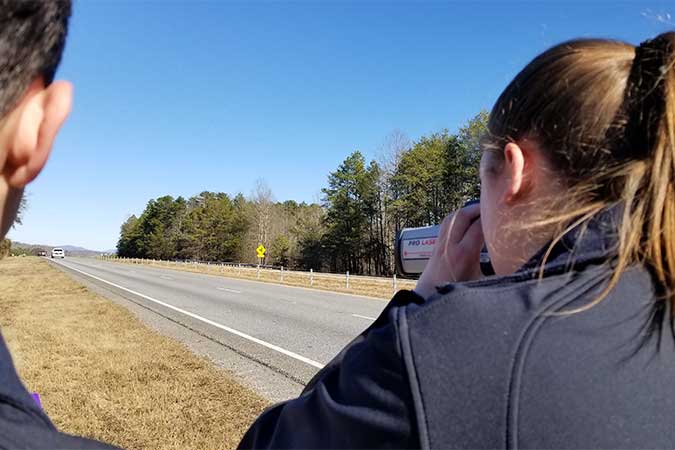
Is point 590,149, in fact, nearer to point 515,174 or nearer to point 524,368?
point 515,174

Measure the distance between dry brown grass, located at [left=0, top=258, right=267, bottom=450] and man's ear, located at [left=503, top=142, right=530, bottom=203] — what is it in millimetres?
3573

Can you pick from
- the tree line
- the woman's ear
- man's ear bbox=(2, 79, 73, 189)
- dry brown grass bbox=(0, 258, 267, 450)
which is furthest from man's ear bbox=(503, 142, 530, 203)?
the tree line

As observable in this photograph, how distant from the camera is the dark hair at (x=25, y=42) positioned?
1.93ft

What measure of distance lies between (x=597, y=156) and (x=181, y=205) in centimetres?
10043

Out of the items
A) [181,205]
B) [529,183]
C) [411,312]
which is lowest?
[411,312]

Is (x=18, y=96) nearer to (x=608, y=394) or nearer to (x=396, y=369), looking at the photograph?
(x=396, y=369)

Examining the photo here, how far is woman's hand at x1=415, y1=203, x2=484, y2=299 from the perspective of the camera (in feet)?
3.54

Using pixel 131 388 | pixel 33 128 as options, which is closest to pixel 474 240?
pixel 33 128

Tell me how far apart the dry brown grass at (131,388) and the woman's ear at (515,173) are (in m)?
3.57

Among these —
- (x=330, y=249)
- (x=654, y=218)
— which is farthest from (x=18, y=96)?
(x=330, y=249)

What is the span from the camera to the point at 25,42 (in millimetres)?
610

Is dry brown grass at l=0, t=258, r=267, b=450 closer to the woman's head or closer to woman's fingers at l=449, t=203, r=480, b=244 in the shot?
woman's fingers at l=449, t=203, r=480, b=244

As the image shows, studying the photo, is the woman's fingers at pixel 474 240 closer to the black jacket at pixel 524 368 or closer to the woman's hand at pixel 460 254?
the woman's hand at pixel 460 254

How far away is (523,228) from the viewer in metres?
0.89
